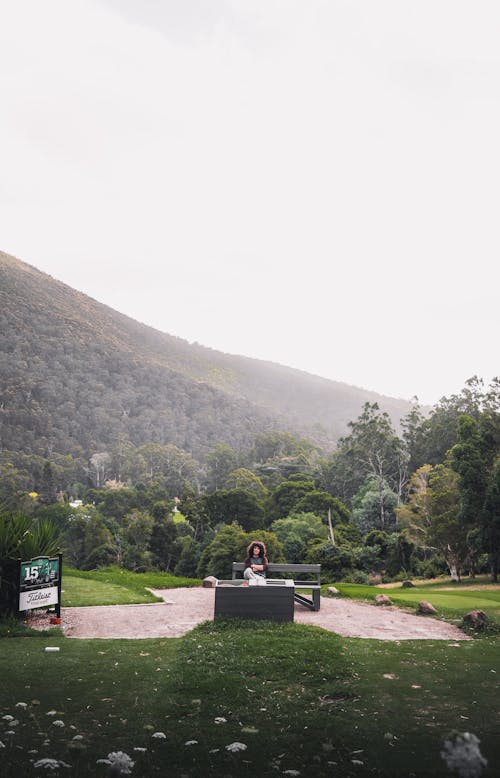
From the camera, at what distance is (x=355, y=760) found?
14.6 feet

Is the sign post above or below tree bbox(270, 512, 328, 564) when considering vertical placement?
above

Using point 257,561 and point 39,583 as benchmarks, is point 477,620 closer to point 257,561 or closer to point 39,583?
point 257,561

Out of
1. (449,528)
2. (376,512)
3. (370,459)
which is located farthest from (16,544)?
(370,459)

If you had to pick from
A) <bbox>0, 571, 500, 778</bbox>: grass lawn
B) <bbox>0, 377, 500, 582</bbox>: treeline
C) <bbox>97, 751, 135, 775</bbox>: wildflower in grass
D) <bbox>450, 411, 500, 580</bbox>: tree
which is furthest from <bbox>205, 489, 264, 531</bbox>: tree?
<bbox>97, 751, 135, 775</bbox>: wildflower in grass

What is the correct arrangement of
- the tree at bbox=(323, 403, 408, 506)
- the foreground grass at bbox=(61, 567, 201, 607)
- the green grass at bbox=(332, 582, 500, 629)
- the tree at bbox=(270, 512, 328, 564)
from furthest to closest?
the tree at bbox=(323, 403, 408, 506), the tree at bbox=(270, 512, 328, 564), the foreground grass at bbox=(61, 567, 201, 607), the green grass at bbox=(332, 582, 500, 629)

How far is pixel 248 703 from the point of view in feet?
19.4

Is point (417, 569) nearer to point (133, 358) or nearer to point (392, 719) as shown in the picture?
point (392, 719)

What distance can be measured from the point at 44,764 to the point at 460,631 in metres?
8.34

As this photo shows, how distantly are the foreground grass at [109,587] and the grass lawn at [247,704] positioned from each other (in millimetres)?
3888

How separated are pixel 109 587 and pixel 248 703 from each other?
982 centimetres

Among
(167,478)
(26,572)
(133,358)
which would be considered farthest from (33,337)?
(26,572)

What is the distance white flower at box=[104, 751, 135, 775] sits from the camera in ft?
12.9

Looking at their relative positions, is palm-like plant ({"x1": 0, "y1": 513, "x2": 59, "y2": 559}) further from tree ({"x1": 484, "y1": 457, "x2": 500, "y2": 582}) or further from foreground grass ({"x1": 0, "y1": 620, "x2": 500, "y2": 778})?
tree ({"x1": 484, "y1": 457, "x2": 500, "y2": 582})

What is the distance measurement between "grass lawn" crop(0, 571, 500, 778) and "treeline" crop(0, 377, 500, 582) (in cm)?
939
